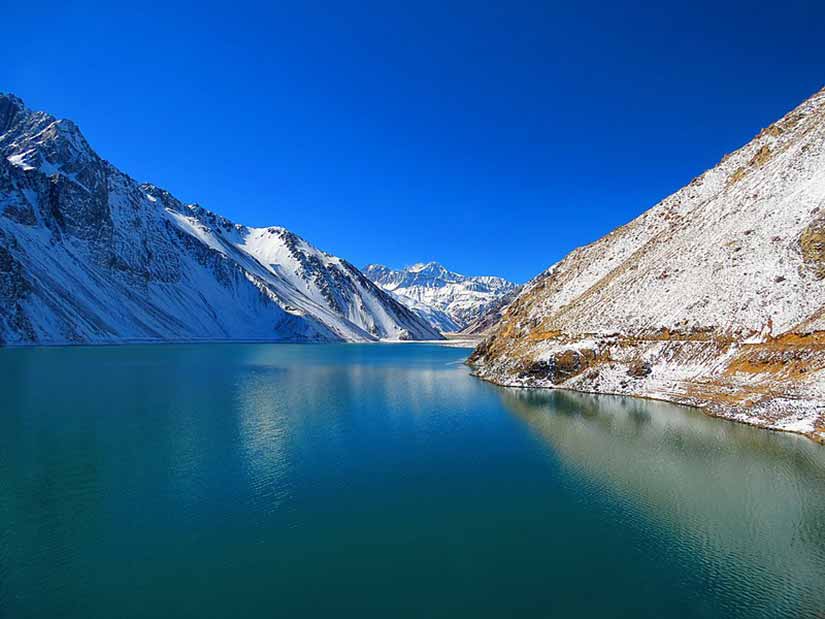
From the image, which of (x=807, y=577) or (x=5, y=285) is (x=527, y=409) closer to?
(x=807, y=577)

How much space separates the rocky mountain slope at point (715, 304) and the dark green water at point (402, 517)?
779cm

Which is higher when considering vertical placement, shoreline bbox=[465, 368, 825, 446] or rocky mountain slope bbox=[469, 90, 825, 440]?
rocky mountain slope bbox=[469, 90, 825, 440]

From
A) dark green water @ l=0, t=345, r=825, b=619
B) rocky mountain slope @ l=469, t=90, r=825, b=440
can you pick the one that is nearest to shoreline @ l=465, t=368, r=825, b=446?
rocky mountain slope @ l=469, t=90, r=825, b=440

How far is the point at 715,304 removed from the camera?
61719 millimetres

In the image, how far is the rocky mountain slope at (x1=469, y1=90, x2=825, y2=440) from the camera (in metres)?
48.8

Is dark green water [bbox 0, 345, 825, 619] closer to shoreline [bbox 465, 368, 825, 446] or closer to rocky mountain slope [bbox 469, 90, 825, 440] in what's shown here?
shoreline [bbox 465, 368, 825, 446]

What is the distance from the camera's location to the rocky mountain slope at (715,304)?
48.8 m

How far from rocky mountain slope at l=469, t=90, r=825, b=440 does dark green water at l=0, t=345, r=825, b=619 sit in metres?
7.79

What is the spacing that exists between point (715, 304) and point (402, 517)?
57.0m

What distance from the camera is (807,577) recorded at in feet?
64.0

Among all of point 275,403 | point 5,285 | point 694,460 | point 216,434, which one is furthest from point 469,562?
point 5,285

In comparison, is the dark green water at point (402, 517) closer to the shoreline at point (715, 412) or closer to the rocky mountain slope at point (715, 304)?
the shoreline at point (715, 412)

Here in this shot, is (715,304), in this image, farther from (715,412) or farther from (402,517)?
(402,517)

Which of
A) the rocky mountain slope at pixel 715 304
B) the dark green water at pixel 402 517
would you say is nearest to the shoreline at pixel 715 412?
the rocky mountain slope at pixel 715 304
